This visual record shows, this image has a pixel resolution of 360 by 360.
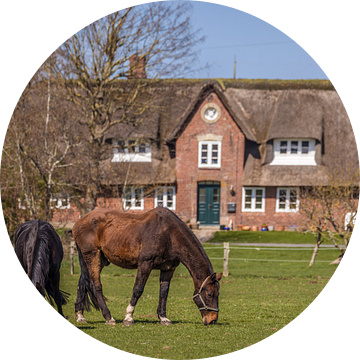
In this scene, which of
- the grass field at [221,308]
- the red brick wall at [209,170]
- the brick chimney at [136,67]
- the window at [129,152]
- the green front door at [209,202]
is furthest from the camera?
the green front door at [209,202]

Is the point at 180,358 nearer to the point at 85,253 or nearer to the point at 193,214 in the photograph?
the point at 85,253

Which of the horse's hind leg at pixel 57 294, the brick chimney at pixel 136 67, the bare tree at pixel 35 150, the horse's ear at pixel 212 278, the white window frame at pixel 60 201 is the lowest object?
the horse's hind leg at pixel 57 294

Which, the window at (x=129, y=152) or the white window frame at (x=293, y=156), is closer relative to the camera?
the window at (x=129, y=152)

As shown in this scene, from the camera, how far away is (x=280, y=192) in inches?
1197

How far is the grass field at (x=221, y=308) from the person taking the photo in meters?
7.40

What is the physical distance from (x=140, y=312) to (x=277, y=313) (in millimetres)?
3086

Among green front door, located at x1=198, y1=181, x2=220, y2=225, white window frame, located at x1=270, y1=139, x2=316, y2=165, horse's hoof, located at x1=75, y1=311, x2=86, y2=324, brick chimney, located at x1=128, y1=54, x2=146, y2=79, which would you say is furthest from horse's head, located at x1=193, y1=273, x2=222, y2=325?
white window frame, located at x1=270, y1=139, x2=316, y2=165

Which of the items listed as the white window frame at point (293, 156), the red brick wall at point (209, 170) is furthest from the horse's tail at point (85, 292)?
the white window frame at point (293, 156)

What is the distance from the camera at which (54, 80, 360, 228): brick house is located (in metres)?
29.5

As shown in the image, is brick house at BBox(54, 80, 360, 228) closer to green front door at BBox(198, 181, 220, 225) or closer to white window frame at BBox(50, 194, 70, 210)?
green front door at BBox(198, 181, 220, 225)

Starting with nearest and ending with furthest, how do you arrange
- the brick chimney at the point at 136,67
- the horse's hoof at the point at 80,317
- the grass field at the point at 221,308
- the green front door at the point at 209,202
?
the grass field at the point at 221,308, the horse's hoof at the point at 80,317, the brick chimney at the point at 136,67, the green front door at the point at 209,202

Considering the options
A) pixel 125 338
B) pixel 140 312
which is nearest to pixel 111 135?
pixel 140 312

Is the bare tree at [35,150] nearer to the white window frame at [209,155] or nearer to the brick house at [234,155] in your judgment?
the brick house at [234,155]

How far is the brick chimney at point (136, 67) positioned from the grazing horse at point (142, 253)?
1484 centimetres
